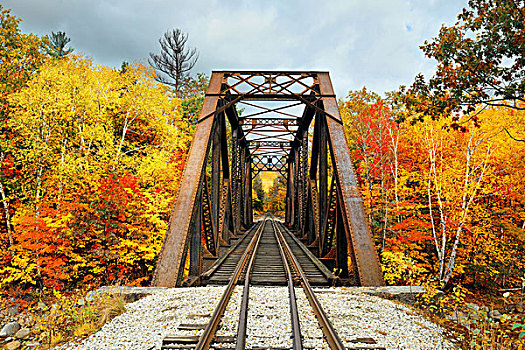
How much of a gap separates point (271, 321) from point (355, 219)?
109 inches

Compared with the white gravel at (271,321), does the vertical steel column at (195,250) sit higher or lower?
higher

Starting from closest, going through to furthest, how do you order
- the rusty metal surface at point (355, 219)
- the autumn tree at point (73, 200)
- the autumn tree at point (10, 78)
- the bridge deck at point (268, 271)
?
1. the rusty metal surface at point (355, 219)
2. the bridge deck at point (268, 271)
3. the autumn tree at point (73, 200)
4. the autumn tree at point (10, 78)

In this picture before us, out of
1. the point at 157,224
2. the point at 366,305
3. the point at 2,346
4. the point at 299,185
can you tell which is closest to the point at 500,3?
the point at 366,305

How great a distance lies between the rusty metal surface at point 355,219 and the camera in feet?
16.1

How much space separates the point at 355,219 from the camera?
211 inches

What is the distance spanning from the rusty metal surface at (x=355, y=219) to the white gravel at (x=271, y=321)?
1.58 feet

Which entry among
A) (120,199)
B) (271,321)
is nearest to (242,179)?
(120,199)

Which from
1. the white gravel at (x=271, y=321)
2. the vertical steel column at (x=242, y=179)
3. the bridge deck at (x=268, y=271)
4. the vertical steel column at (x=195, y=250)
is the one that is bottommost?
the bridge deck at (x=268, y=271)

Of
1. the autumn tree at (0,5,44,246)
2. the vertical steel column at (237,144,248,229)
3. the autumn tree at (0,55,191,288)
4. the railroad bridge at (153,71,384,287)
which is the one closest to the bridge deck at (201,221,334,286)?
the railroad bridge at (153,71,384,287)

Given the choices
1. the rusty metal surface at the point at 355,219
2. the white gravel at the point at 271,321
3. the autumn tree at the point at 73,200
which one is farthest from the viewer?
the autumn tree at the point at 73,200

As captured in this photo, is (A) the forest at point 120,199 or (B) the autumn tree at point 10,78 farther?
(B) the autumn tree at point 10,78

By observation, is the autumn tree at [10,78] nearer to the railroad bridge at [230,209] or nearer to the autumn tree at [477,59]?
the railroad bridge at [230,209]

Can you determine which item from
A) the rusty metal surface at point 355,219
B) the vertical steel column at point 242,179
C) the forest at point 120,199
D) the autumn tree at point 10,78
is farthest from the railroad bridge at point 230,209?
the autumn tree at point 10,78

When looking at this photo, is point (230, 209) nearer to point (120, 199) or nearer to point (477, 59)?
point (120, 199)
